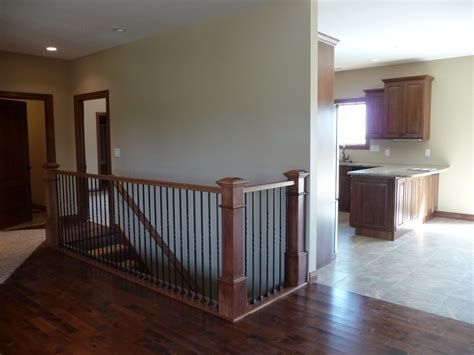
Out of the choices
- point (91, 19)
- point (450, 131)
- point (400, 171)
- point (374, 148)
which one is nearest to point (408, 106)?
point (450, 131)

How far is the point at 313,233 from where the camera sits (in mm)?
3693

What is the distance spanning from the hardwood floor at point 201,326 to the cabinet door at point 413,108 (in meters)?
3.93

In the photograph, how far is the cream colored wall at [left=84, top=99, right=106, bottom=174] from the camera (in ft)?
31.1

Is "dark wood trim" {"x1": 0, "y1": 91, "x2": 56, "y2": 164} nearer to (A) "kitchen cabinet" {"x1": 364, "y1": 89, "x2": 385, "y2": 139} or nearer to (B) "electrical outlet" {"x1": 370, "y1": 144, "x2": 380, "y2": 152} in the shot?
(A) "kitchen cabinet" {"x1": 364, "y1": 89, "x2": 385, "y2": 139}

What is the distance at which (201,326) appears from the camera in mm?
2820

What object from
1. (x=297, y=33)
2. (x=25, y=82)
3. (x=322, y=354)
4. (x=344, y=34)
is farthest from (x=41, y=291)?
(x=344, y=34)

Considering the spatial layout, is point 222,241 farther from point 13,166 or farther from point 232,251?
point 13,166

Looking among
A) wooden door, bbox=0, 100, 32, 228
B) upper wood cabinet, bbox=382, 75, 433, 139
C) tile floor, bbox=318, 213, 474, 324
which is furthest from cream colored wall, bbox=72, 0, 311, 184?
upper wood cabinet, bbox=382, 75, 433, 139

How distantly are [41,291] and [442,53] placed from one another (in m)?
6.16

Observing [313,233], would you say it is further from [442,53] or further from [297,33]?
[442,53]

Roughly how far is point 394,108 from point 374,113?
44 cm

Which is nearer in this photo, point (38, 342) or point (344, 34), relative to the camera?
point (38, 342)

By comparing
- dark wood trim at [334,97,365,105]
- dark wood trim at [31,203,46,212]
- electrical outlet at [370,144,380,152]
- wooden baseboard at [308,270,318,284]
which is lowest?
wooden baseboard at [308,270,318,284]

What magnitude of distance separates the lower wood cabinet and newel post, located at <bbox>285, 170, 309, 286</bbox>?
6.84 ft
